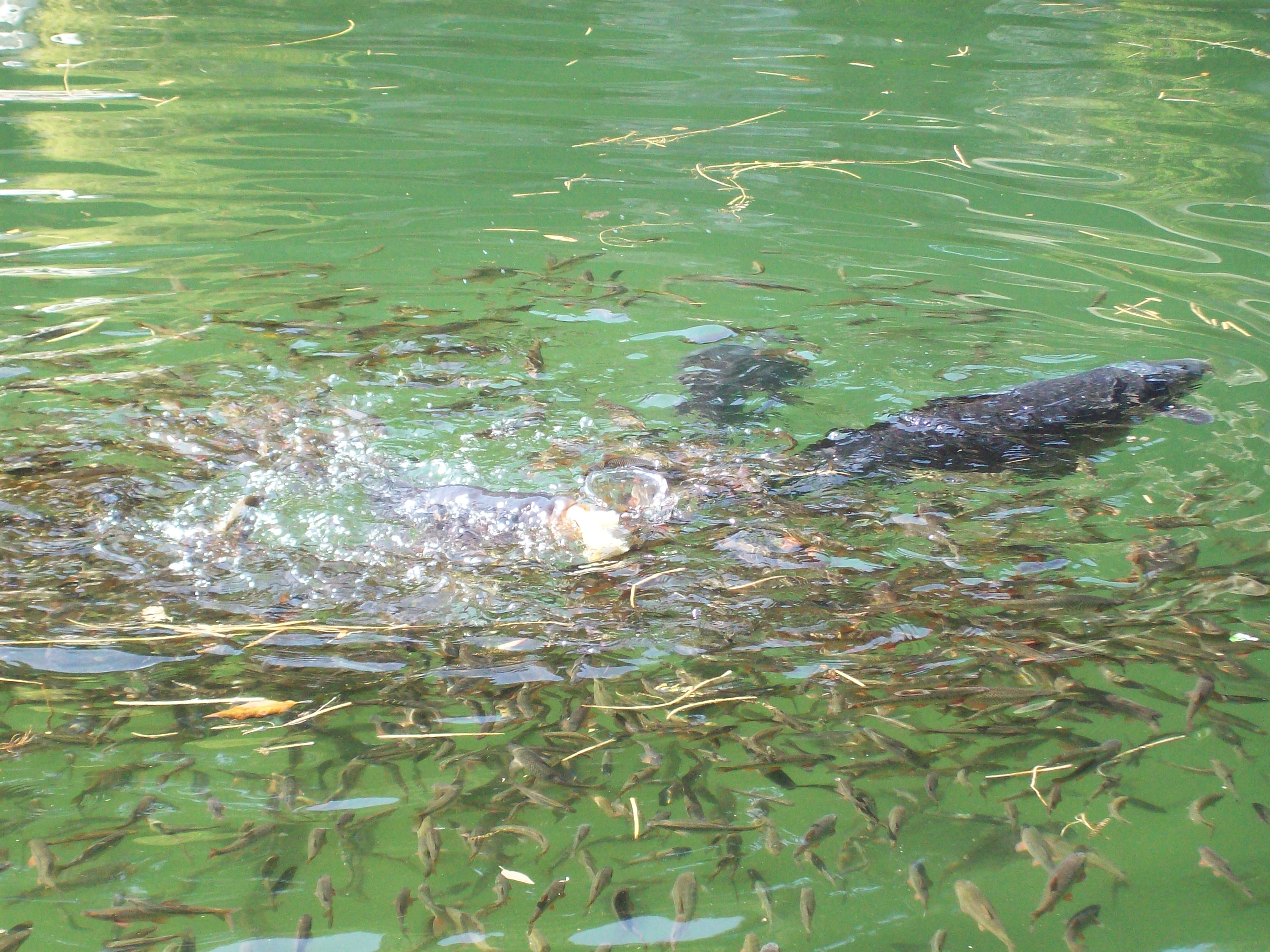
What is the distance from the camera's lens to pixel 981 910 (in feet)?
8.87

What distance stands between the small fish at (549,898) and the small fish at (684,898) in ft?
0.99

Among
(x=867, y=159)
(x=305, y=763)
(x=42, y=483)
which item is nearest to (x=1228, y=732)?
(x=305, y=763)

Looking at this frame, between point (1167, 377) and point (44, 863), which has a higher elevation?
point (1167, 377)

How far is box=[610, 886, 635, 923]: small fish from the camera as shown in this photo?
8.90 ft

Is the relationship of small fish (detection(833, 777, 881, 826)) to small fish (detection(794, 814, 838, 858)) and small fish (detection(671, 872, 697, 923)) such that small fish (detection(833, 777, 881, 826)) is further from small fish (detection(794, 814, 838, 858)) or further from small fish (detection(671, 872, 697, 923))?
small fish (detection(671, 872, 697, 923))

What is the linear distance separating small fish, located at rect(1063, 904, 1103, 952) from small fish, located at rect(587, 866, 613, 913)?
4.02 ft

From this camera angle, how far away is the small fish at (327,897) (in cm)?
269

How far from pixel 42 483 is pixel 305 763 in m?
2.18

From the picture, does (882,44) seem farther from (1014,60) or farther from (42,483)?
(42,483)

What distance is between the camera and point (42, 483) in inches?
174

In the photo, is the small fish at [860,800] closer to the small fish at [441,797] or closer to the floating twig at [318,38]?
the small fish at [441,797]

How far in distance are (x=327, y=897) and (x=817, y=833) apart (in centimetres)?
138

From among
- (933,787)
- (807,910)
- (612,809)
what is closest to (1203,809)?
(933,787)

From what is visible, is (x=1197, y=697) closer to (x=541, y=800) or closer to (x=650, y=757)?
(x=650, y=757)
